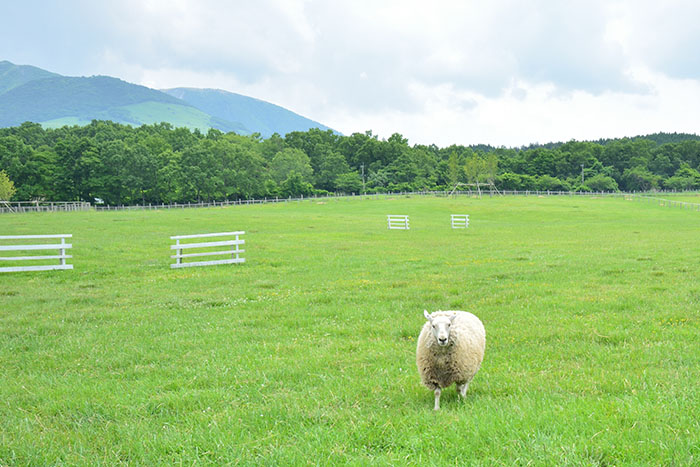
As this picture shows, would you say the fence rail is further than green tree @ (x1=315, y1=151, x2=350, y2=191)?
No

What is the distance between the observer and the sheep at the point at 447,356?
6.69m

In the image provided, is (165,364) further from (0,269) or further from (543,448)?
(0,269)

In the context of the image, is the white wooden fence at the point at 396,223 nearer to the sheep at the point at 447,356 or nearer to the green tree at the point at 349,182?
the sheep at the point at 447,356

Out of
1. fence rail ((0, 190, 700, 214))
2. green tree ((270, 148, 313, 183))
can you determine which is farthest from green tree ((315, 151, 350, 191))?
fence rail ((0, 190, 700, 214))

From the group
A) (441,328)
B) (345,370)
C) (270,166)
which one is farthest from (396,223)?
(270,166)

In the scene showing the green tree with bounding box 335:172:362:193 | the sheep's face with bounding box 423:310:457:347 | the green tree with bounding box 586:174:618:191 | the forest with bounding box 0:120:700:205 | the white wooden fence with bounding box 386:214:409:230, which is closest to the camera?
the sheep's face with bounding box 423:310:457:347

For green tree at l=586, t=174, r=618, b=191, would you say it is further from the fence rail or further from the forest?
the fence rail

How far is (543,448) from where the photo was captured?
16.5 ft

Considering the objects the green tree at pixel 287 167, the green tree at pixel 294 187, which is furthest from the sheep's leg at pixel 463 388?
the green tree at pixel 287 167

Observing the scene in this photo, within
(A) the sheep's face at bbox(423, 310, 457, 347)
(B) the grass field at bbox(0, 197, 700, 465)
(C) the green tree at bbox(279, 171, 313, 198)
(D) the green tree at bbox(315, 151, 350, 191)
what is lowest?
(B) the grass field at bbox(0, 197, 700, 465)

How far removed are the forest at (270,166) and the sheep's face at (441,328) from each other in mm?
Answer: 109796

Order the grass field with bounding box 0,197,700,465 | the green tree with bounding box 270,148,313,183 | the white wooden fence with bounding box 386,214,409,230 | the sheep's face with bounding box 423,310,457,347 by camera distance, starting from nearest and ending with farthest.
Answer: the grass field with bounding box 0,197,700,465 → the sheep's face with bounding box 423,310,457,347 → the white wooden fence with bounding box 386,214,409,230 → the green tree with bounding box 270,148,313,183

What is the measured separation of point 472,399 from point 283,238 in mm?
29525

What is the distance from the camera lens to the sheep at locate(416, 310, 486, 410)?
21.9 ft
